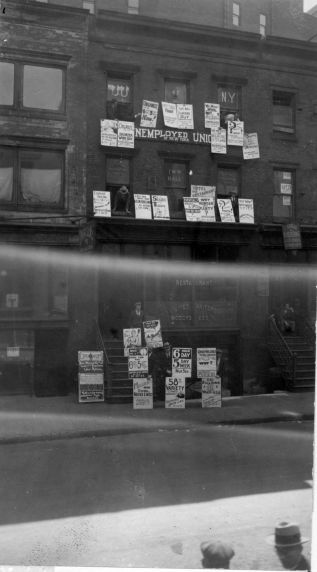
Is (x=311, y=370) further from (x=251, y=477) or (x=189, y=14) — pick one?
(x=189, y=14)

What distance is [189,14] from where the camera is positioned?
4.73 metres

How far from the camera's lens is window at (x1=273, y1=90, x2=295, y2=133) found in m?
4.66

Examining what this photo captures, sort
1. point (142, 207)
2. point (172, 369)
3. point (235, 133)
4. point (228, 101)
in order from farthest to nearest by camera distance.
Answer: point (172, 369) < point (142, 207) < point (228, 101) < point (235, 133)

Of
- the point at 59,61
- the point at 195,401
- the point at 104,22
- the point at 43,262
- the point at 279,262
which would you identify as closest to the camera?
the point at 279,262

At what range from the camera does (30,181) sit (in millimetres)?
8953

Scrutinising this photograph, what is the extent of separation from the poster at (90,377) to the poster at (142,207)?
320cm

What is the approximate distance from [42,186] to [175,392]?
441 centimetres

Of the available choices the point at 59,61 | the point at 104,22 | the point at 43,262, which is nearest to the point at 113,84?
the point at 104,22

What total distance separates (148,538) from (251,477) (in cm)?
178

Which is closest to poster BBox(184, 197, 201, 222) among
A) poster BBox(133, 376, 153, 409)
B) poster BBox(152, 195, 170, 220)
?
poster BBox(152, 195, 170, 220)

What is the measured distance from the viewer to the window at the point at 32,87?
6.92m

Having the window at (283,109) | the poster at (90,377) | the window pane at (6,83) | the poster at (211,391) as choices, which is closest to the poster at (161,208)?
the window at (283,109)

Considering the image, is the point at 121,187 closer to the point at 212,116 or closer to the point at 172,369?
the point at 212,116

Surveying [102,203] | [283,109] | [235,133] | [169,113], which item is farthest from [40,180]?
[283,109]
